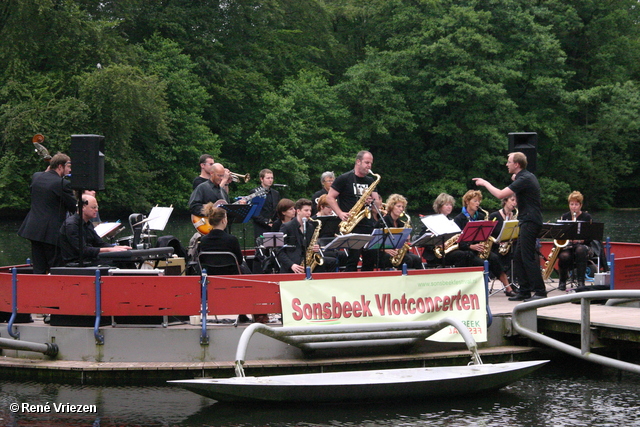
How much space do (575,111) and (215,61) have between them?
20.5 m

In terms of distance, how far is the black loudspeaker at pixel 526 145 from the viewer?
13.1m

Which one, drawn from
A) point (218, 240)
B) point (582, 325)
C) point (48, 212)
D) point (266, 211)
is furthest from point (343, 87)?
point (582, 325)

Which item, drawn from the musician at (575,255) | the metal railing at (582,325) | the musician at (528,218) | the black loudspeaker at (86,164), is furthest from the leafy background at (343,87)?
the metal railing at (582,325)

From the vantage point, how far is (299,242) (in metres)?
11.8

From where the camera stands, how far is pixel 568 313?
10.8 metres

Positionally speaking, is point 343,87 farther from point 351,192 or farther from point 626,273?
point 626,273

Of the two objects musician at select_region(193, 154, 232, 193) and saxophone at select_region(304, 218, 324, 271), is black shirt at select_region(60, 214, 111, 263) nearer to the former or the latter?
musician at select_region(193, 154, 232, 193)

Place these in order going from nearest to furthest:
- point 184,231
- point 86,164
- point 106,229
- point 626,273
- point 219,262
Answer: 1. point 219,262
2. point 86,164
3. point 626,273
4. point 106,229
5. point 184,231

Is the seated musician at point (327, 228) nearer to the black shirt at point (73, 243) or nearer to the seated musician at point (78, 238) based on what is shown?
the seated musician at point (78, 238)

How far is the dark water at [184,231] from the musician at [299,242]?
13427 millimetres

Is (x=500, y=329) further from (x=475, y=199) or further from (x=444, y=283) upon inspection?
(x=475, y=199)

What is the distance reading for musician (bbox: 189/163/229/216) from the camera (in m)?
12.5

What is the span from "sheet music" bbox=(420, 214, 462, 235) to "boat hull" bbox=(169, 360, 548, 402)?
3.34 m

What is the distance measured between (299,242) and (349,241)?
0.89 m
